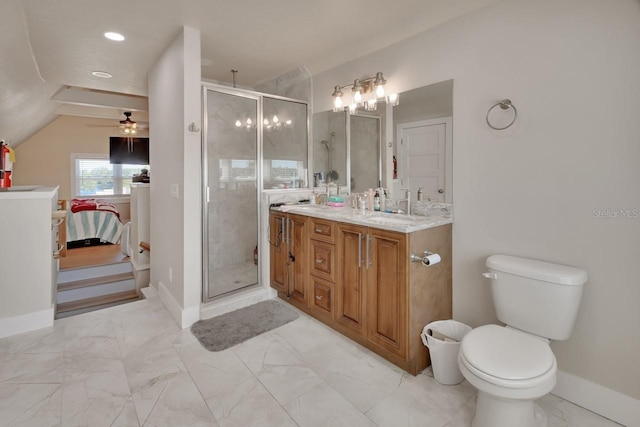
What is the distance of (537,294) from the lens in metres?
1.71

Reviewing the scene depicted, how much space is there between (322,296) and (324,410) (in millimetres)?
1001

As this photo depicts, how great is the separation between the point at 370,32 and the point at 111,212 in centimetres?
569

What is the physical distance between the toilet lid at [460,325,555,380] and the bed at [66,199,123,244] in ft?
20.9

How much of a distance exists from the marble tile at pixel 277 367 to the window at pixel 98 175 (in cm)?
657

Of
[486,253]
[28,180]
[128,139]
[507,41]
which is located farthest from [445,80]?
[28,180]

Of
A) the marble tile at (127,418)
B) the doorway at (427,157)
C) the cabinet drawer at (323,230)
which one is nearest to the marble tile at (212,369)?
the marble tile at (127,418)

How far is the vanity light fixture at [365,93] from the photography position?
265cm

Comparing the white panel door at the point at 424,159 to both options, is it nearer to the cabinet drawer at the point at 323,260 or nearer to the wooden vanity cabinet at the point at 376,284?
the wooden vanity cabinet at the point at 376,284

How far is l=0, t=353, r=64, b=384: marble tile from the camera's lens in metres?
1.99

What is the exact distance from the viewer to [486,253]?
2.15 meters

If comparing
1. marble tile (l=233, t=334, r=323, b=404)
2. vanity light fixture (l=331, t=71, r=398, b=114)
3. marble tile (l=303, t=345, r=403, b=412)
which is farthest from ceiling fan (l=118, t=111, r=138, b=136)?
marble tile (l=303, t=345, r=403, b=412)

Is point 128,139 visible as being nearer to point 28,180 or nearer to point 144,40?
point 28,180

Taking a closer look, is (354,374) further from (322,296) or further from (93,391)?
(93,391)

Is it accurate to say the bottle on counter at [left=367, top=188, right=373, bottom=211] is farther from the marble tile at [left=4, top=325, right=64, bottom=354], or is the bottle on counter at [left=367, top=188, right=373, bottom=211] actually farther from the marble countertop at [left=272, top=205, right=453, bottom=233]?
the marble tile at [left=4, top=325, right=64, bottom=354]
